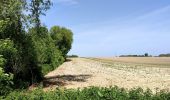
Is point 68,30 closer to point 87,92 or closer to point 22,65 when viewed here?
point 22,65

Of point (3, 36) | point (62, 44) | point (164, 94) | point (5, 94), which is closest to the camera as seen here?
point (164, 94)

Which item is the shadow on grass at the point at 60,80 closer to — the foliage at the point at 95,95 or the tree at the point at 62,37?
the foliage at the point at 95,95

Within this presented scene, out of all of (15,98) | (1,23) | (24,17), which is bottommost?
(15,98)

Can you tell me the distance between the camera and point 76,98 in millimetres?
15367

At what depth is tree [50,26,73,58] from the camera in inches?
2982

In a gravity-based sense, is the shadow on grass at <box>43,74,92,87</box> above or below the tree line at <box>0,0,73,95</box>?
below

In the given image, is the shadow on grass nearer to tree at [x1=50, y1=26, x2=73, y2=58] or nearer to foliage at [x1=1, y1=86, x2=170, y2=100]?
foliage at [x1=1, y1=86, x2=170, y2=100]

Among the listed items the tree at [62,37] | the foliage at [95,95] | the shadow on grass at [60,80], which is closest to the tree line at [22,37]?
the shadow on grass at [60,80]

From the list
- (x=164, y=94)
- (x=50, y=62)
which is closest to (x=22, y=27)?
(x=164, y=94)

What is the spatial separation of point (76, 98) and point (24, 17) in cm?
1600

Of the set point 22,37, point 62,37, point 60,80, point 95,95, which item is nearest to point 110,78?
point 60,80

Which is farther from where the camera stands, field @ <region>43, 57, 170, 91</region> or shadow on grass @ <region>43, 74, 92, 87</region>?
shadow on grass @ <region>43, 74, 92, 87</region>

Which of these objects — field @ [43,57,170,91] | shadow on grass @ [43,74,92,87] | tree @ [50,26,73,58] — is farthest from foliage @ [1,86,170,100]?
tree @ [50,26,73,58]

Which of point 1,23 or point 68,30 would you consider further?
point 68,30
